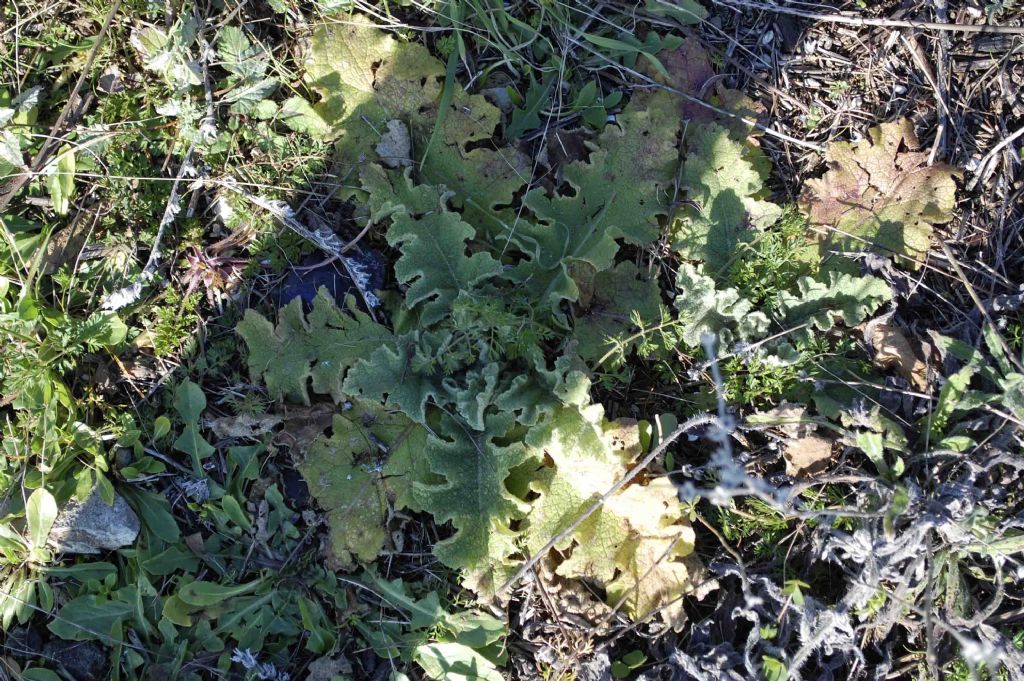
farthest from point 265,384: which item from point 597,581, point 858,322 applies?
point 858,322

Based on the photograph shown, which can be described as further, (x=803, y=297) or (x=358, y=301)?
(x=358, y=301)

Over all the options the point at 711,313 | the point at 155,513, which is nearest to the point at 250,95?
the point at 155,513

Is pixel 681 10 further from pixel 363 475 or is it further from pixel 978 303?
pixel 363 475

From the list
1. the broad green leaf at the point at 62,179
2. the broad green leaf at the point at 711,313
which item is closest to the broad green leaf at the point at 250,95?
the broad green leaf at the point at 62,179

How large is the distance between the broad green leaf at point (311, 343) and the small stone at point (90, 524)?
32.0 inches

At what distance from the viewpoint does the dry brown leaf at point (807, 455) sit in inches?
118

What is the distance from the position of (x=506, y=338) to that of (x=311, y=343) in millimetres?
813

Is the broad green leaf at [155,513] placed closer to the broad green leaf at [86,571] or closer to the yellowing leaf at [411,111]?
the broad green leaf at [86,571]

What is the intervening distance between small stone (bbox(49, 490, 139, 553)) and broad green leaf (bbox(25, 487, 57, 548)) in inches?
1.3

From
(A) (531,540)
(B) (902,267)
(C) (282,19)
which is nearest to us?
(A) (531,540)

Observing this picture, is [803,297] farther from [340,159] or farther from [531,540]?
[340,159]

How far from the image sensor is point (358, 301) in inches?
130

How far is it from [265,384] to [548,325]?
122 centimetres

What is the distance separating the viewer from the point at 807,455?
3.02 m
